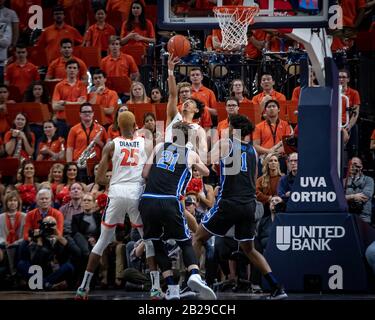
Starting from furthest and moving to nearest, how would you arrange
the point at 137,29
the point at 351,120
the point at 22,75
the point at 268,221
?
1. the point at 137,29
2. the point at 22,75
3. the point at 351,120
4. the point at 268,221

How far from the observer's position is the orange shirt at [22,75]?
66.6 feet

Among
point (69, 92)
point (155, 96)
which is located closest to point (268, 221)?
point (155, 96)

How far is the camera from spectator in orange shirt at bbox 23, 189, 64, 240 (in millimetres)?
15930

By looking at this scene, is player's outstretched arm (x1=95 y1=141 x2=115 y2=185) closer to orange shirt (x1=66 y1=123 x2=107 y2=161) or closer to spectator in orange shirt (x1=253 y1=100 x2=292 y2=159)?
spectator in orange shirt (x1=253 y1=100 x2=292 y2=159)

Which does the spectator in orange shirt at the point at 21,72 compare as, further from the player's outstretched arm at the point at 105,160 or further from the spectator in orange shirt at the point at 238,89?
the player's outstretched arm at the point at 105,160

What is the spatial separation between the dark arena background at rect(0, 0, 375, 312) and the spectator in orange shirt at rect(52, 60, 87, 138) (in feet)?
0.07

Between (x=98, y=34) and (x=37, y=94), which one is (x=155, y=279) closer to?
(x=37, y=94)

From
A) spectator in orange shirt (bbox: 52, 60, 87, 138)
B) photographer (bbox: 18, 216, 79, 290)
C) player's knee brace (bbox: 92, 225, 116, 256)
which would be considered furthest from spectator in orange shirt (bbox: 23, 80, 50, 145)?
player's knee brace (bbox: 92, 225, 116, 256)

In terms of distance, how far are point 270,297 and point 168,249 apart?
78.9 inches

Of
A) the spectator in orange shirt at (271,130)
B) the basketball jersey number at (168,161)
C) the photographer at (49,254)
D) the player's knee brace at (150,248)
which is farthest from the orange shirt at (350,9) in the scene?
the player's knee brace at (150,248)

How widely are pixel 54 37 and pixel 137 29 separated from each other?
133 cm

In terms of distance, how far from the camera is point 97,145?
17.9 m

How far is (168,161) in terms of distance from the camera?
13.7m

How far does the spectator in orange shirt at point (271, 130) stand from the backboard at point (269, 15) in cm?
227
